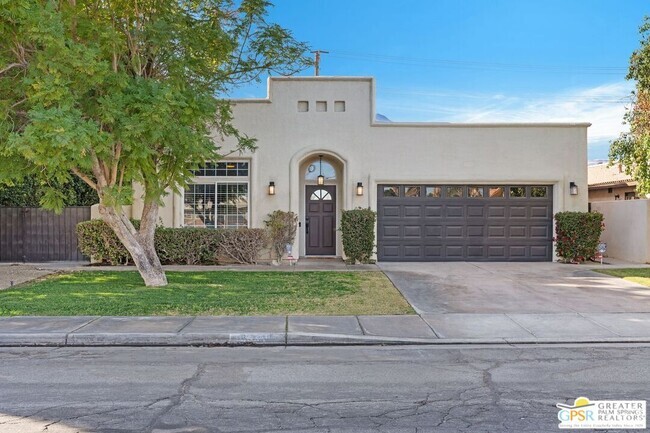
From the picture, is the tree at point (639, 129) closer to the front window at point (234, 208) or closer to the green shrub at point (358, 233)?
the green shrub at point (358, 233)

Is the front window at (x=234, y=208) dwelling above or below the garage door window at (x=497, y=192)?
below

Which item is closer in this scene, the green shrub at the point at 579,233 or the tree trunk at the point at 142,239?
the tree trunk at the point at 142,239

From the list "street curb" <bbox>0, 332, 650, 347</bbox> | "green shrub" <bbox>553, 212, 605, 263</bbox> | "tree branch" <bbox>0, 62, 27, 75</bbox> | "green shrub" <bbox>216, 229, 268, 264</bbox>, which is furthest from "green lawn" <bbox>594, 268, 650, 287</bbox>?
"tree branch" <bbox>0, 62, 27, 75</bbox>

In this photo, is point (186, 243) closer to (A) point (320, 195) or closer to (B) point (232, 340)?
(A) point (320, 195)

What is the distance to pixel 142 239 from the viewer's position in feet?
37.4

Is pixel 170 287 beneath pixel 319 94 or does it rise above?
beneath

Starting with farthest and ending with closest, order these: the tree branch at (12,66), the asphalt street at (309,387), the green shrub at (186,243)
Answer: the green shrub at (186,243) → the tree branch at (12,66) → the asphalt street at (309,387)

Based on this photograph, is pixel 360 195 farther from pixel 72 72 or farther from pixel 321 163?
pixel 72 72

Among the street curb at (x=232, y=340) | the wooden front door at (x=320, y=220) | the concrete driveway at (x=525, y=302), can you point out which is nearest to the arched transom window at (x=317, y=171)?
the wooden front door at (x=320, y=220)

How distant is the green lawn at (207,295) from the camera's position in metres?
8.75

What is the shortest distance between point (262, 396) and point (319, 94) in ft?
40.9

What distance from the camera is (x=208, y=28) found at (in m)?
11.0

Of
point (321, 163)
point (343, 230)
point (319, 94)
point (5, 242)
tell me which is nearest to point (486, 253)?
point (343, 230)

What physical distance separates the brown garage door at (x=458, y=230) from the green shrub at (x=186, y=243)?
207 inches
